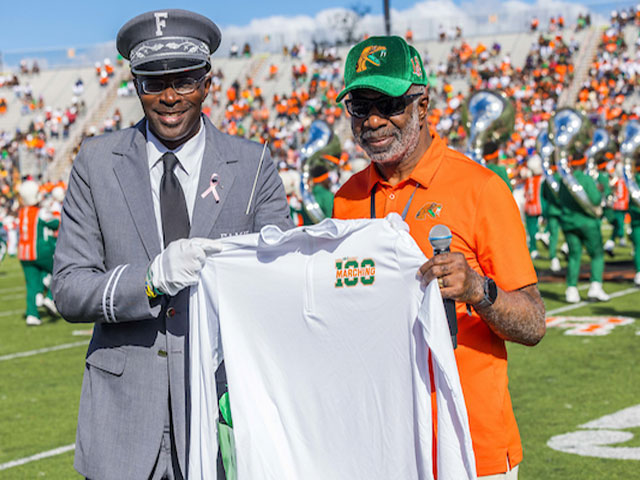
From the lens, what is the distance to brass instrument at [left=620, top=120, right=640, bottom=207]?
12.3m

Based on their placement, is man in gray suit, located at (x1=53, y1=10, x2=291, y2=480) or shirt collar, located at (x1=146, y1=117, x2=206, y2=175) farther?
shirt collar, located at (x1=146, y1=117, x2=206, y2=175)

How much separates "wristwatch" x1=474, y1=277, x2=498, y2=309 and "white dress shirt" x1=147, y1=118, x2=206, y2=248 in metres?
0.94

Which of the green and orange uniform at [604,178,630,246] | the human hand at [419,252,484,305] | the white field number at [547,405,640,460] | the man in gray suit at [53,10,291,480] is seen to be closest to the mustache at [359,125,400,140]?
the man in gray suit at [53,10,291,480]

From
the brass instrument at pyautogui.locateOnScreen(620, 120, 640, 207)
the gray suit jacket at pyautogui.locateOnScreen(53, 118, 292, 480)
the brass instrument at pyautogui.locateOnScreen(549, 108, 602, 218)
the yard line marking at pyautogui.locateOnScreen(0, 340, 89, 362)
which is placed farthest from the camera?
the brass instrument at pyautogui.locateOnScreen(620, 120, 640, 207)

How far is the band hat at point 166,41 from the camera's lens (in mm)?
2791

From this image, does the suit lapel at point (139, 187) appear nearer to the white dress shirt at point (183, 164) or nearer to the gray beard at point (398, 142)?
the white dress shirt at point (183, 164)

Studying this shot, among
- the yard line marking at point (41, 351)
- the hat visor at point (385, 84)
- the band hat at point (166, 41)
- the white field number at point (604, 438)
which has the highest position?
the band hat at point (166, 41)

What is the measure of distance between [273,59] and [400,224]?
4191 cm

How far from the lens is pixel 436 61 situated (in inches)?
1570

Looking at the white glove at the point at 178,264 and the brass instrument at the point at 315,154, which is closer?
the white glove at the point at 178,264

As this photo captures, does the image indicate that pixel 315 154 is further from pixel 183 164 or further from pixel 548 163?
pixel 183 164

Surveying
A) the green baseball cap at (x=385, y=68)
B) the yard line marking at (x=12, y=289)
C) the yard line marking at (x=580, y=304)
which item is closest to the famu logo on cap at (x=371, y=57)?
the green baseball cap at (x=385, y=68)

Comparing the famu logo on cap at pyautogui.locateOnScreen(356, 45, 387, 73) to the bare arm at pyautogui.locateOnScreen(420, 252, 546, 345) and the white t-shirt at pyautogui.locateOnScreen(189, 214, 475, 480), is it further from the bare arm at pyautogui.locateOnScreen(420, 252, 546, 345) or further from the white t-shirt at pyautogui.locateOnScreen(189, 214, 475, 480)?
the bare arm at pyautogui.locateOnScreen(420, 252, 546, 345)

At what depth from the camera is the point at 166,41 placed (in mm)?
2795
